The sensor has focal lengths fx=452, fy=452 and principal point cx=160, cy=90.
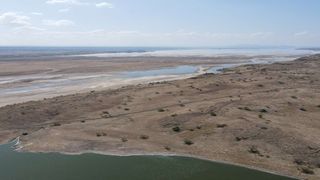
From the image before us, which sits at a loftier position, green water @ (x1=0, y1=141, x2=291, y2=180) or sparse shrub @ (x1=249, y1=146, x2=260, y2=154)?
sparse shrub @ (x1=249, y1=146, x2=260, y2=154)

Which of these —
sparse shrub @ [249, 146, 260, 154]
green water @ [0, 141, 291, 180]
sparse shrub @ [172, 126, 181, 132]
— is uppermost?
sparse shrub @ [249, 146, 260, 154]

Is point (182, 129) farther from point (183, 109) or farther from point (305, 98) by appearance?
point (305, 98)

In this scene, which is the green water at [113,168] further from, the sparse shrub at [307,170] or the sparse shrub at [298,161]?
the sparse shrub at [298,161]

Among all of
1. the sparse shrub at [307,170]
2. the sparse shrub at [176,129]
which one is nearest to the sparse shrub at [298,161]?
the sparse shrub at [307,170]

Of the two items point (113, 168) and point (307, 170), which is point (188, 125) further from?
point (307, 170)

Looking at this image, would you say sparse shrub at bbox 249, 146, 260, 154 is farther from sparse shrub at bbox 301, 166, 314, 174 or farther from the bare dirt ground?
sparse shrub at bbox 301, 166, 314, 174

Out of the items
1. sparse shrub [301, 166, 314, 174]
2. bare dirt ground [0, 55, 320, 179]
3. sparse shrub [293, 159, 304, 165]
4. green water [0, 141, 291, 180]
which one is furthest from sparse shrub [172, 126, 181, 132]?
sparse shrub [301, 166, 314, 174]

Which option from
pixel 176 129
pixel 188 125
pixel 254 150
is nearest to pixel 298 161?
pixel 254 150
